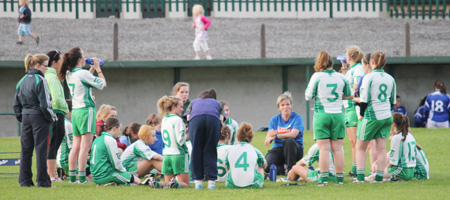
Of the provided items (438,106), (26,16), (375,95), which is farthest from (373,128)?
(26,16)

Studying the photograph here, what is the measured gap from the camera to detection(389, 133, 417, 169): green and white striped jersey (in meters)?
10.2

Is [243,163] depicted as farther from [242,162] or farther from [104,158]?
[104,158]

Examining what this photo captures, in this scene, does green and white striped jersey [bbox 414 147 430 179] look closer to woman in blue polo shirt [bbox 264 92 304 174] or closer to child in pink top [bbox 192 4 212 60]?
woman in blue polo shirt [bbox 264 92 304 174]

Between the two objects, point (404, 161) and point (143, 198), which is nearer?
point (143, 198)

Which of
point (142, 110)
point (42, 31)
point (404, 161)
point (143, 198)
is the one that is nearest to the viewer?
point (143, 198)

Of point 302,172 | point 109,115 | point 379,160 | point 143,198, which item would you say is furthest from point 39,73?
point 379,160

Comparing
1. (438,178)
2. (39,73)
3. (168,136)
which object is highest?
(39,73)

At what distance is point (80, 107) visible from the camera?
10008 millimetres

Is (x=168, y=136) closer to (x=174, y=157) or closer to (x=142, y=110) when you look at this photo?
(x=174, y=157)

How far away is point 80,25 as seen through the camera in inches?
989

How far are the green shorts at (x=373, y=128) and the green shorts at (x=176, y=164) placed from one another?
2425 mm

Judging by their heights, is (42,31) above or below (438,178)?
above

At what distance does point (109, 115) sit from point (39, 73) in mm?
1576

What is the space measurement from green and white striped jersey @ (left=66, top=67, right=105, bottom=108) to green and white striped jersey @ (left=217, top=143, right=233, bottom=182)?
6.28 ft
